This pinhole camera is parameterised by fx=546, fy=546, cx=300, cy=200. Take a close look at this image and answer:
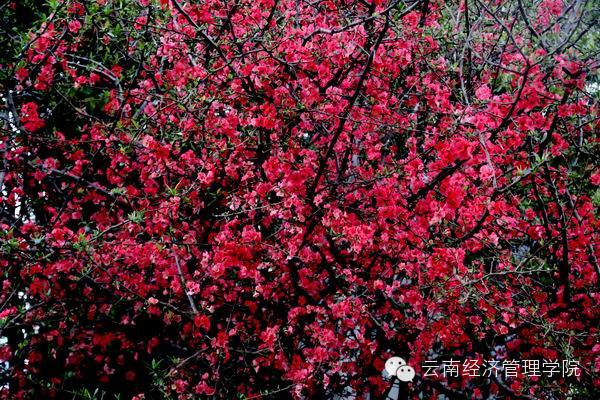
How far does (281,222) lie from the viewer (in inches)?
241

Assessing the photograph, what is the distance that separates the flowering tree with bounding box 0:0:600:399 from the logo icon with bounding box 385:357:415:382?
0.30ft

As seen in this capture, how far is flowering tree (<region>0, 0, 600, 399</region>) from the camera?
5.25 metres

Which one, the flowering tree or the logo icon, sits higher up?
the flowering tree

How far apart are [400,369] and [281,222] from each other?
2.03 m

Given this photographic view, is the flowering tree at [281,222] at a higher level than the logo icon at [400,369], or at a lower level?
higher

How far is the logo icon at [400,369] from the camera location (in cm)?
578

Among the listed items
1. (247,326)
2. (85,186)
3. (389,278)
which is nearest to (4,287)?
(85,186)

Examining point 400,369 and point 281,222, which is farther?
Answer: point 281,222

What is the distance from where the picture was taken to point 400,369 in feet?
19.0

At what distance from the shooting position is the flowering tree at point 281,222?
5.25 metres

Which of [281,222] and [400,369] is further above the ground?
[281,222]

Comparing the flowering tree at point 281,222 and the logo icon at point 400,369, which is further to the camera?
the logo icon at point 400,369

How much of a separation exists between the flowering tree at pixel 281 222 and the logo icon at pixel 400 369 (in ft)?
0.30

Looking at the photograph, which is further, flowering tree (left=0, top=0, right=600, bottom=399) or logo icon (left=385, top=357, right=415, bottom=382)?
logo icon (left=385, top=357, right=415, bottom=382)
